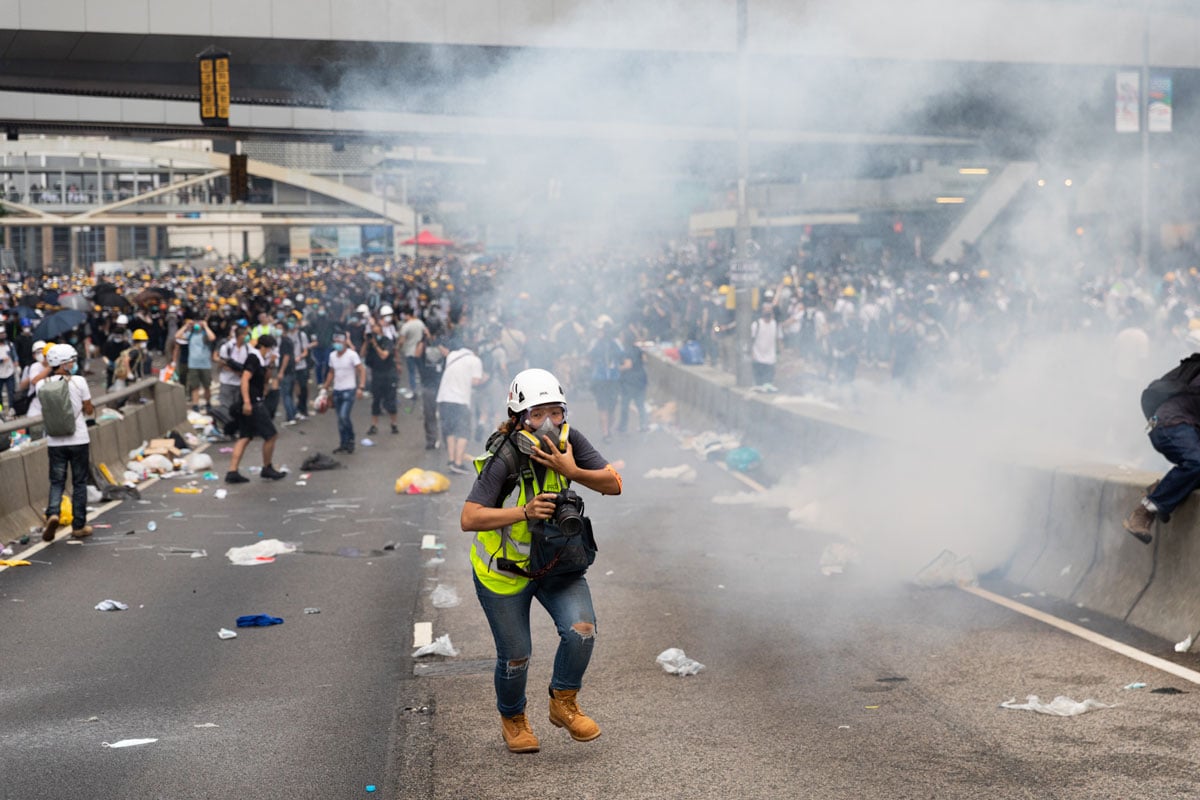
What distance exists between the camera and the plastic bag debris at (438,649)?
784 centimetres

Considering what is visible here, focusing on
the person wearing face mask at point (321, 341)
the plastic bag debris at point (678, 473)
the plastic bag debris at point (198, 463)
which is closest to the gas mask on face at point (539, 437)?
the plastic bag debris at point (678, 473)

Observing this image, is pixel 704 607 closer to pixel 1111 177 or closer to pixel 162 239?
pixel 1111 177

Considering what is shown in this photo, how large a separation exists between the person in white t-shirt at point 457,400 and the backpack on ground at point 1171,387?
9422 mm

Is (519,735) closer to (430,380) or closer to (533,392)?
(533,392)

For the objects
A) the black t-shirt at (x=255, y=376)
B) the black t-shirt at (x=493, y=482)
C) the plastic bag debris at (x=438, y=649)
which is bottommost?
the plastic bag debris at (x=438, y=649)

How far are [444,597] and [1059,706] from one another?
14.1 ft

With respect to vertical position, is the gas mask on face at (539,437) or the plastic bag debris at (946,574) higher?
the gas mask on face at (539,437)

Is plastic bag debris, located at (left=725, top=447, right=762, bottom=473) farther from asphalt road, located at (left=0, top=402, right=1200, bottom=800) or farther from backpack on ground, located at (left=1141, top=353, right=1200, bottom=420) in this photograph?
backpack on ground, located at (left=1141, top=353, right=1200, bottom=420)

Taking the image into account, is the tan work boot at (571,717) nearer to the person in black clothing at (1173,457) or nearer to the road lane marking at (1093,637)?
the road lane marking at (1093,637)

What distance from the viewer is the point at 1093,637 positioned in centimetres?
789

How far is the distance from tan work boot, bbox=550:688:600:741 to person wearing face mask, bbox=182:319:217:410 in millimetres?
18777

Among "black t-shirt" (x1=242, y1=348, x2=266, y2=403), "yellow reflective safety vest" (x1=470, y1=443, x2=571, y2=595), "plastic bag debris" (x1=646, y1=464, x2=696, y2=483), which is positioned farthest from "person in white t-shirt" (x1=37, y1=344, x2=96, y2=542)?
"yellow reflective safety vest" (x1=470, y1=443, x2=571, y2=595)

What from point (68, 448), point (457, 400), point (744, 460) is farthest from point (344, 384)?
point (68, 448)

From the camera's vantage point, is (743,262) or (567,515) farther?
(743,262)
